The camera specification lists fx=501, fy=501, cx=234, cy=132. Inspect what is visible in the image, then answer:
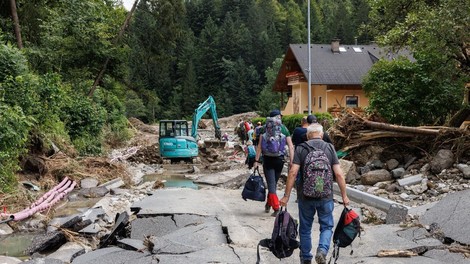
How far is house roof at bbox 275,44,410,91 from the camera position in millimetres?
43188

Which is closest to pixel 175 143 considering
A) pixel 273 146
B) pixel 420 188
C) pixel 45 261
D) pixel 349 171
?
pixel 349 171

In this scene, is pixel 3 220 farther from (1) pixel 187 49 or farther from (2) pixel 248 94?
(1) pixel 187 49

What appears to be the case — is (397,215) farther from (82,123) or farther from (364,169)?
(82,123)

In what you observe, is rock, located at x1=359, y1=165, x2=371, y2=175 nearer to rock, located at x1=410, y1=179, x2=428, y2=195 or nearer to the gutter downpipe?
rock, located at x1=410, y1=179, x2=428, y2=195

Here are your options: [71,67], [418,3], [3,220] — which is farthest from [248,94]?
[3,220]

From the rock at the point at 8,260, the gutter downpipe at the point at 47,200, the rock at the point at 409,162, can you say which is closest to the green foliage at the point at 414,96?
the rock at the point at 409,162

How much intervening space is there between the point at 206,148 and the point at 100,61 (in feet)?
29.5

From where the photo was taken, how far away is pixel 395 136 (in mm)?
14992

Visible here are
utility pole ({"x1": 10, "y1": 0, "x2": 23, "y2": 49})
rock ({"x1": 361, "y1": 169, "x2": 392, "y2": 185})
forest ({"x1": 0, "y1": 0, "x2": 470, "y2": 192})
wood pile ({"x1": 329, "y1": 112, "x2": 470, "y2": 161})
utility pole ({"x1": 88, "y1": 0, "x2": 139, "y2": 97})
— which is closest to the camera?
wood pile ({"x1": 329, "y1": 112, "x2": 470, "y2": 161})

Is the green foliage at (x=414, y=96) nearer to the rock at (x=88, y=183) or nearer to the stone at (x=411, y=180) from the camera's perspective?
the stone at (x=411, y=180)

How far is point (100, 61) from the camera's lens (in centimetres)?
2800

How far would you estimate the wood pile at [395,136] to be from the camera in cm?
1325

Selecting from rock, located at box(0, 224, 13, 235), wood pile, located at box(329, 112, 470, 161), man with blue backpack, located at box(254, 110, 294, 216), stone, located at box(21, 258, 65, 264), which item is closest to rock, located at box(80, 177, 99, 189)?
rock, located at box(0, 224, 13, 235)

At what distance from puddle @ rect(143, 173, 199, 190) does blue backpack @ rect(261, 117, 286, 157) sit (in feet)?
27.0
